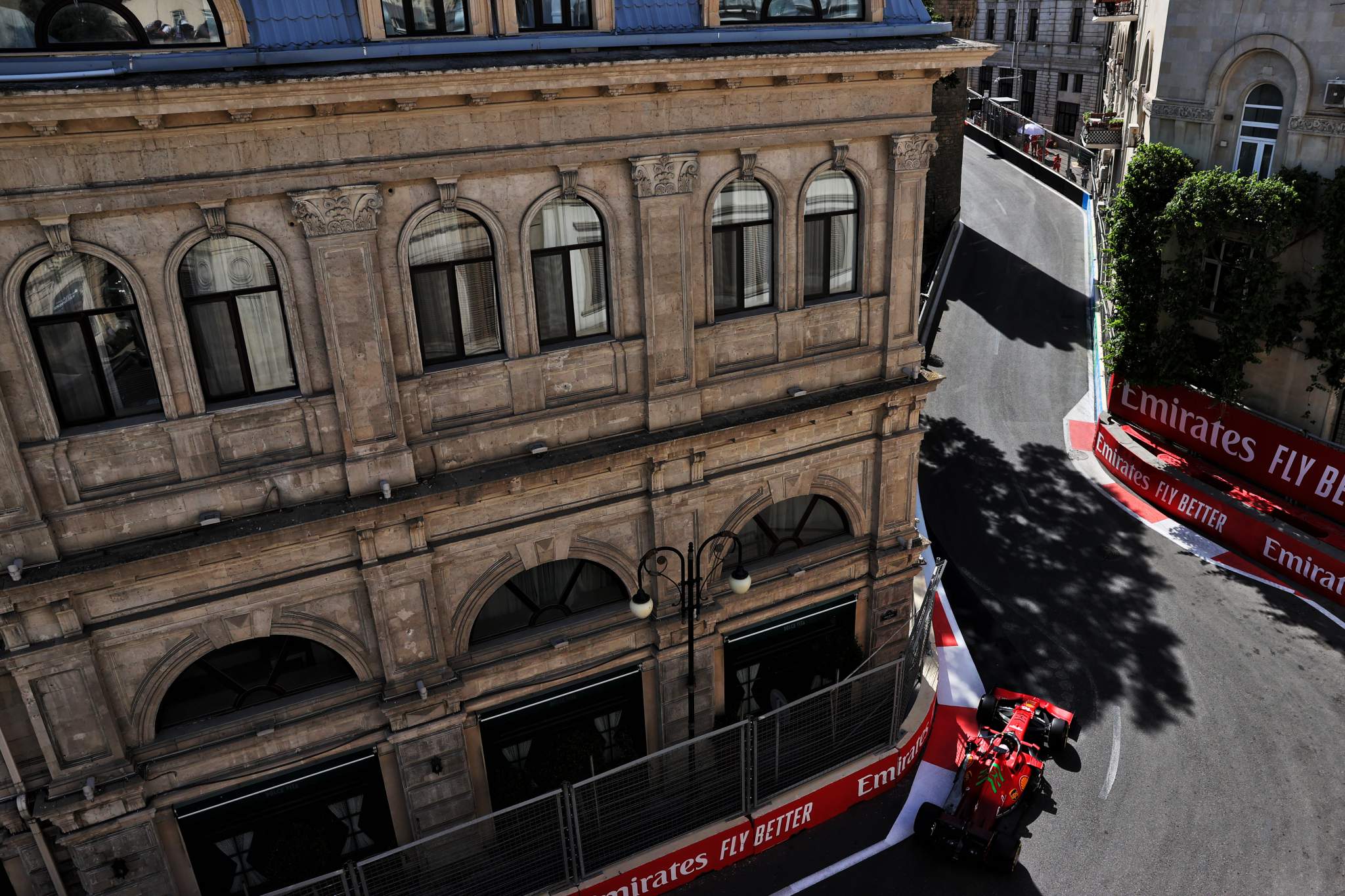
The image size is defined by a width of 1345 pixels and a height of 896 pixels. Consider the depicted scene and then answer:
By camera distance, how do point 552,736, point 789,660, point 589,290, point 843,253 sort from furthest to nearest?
point 789,660 → point 843,253 → point 552,736 → point 589,290

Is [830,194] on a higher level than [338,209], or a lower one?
lower

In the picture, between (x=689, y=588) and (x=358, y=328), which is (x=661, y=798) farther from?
(x=358, y=328)

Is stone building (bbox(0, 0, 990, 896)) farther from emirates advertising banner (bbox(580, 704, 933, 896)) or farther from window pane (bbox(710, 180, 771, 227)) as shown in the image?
emirates advertising banner (bbox(580, 704, 933, 896))

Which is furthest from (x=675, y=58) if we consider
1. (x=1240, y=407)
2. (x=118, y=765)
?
(x=1240, y=407)

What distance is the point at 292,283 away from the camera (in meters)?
13.3

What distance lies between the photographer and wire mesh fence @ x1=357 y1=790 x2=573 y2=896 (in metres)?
15.4

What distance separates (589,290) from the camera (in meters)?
15.5

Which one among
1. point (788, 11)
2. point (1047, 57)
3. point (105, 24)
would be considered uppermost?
point (105, 24)

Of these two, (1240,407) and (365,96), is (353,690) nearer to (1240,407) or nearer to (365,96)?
(365,96)

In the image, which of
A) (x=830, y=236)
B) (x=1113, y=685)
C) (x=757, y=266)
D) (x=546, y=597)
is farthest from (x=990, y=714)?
(x=757, y=266)

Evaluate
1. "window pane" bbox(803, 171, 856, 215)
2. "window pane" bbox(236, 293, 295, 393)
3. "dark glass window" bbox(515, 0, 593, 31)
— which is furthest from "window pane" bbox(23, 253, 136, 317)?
"window pane" bbox(803, 171, 856, 215)

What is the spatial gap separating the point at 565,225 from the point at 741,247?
3257 mm

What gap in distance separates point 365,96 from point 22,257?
4571 millimetres

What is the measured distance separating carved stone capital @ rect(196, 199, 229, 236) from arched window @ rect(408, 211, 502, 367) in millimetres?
2502
